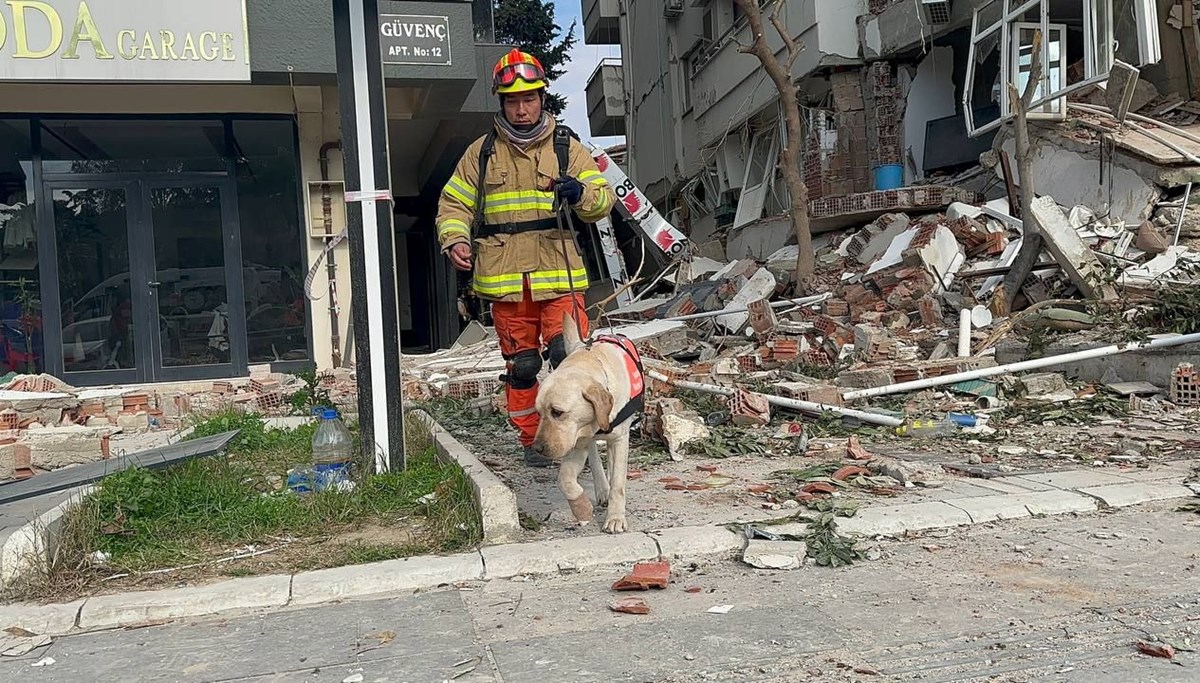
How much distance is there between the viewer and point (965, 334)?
8.12m

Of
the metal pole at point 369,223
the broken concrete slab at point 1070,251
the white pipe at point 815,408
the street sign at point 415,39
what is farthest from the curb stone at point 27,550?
A: the broken concrete slab at point 1070,251

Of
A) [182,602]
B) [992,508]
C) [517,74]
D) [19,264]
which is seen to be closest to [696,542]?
[992,508]

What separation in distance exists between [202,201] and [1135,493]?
988cm

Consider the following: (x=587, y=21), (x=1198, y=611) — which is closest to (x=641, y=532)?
(x=1198, y=611)

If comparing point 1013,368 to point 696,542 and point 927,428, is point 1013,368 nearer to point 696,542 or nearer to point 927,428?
point 927,428

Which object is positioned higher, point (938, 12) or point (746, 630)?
point (938, 12)

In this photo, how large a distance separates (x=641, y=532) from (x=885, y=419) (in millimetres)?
2922

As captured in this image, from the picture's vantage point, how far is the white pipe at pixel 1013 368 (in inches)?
255

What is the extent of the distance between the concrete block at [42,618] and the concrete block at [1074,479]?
417 centimetres

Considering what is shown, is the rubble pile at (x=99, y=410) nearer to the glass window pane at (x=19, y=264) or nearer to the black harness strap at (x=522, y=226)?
the glass window pane at (x=19, y=264)

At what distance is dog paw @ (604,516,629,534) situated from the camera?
3.73m

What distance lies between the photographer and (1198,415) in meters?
5.99

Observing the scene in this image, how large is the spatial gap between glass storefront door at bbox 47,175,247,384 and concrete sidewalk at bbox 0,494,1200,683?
8.07 metres

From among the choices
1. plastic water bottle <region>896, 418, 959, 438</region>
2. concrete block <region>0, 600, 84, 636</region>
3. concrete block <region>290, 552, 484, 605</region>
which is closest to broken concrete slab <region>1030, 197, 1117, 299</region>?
plastic water bottle <region>896, 418, 959, 438</region>
